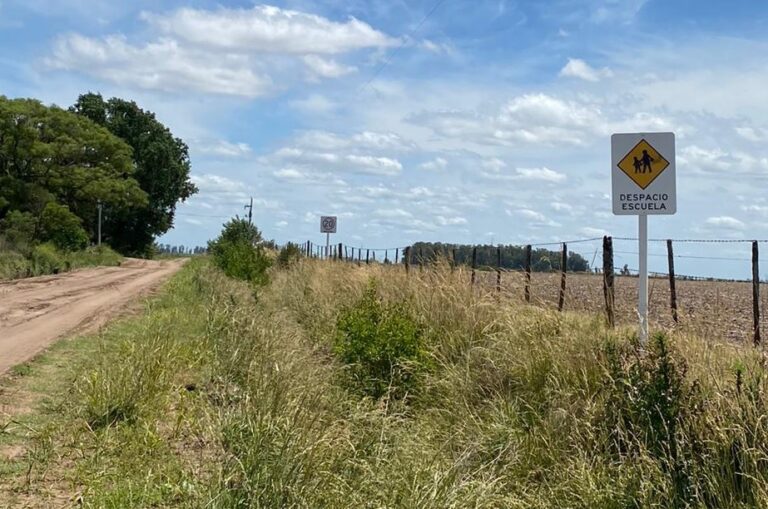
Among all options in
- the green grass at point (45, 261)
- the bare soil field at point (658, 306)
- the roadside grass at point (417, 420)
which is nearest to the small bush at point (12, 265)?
the green grass at point (45, 261)

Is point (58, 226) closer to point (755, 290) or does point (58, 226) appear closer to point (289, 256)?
point (289, 256)

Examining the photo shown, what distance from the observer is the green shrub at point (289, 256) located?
98.6ft

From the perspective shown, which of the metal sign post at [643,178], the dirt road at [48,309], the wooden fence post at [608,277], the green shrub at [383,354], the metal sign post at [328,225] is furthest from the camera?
the metal sign post at [328,225]

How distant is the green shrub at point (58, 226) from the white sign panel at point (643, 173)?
152 ft

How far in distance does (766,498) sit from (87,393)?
19.0 ft

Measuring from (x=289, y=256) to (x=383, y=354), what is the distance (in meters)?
22.3

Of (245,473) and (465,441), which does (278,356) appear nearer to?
(465,441)

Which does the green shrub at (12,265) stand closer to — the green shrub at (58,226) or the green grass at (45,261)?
the green grass at (45,261)

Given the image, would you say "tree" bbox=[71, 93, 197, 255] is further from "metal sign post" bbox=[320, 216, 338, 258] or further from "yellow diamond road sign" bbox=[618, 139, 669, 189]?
"yellow diamond road sign" bbox=[618, 139, 669, 189]

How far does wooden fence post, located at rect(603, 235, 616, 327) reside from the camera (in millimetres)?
8109

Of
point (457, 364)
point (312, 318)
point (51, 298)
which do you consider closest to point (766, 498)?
point (457, 364)

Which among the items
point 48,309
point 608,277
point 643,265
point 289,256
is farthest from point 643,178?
point 289,256

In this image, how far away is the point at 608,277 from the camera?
30.6ft

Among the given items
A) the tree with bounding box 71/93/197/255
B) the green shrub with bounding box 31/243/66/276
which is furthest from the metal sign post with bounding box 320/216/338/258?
the tree with bounding box 71/93/197/255
